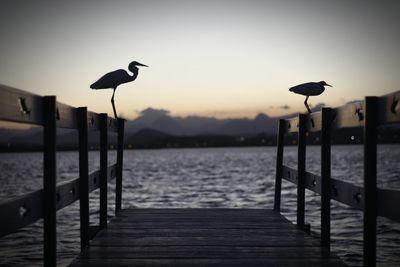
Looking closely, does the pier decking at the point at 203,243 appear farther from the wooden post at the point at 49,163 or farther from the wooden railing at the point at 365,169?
the wooden post at the point at 49,163

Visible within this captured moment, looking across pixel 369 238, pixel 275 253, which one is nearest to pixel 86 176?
pixel 275 253

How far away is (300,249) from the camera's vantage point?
480cm

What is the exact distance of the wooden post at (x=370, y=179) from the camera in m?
3.58

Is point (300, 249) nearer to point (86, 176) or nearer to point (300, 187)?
point (300, 187)

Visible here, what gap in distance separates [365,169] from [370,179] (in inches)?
3.5

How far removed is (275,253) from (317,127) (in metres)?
1.45

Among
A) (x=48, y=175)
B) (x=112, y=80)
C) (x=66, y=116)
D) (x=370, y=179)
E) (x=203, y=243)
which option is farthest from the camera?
(x=112, y=80)

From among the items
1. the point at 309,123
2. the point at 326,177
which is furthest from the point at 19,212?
the point at 309,123

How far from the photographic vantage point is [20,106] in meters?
3.21

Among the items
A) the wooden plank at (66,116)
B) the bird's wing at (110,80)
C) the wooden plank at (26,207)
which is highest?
the bird's wing at (110,80)

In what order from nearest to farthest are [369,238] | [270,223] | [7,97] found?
[7,97] → [369,238] → [270,223]

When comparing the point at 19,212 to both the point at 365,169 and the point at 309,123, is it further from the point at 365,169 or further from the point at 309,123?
the point at 309,123

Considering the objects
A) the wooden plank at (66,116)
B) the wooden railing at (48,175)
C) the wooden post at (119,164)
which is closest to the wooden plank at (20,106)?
the wooden railing at (48,175)

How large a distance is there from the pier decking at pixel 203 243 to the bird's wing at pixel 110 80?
303cm
